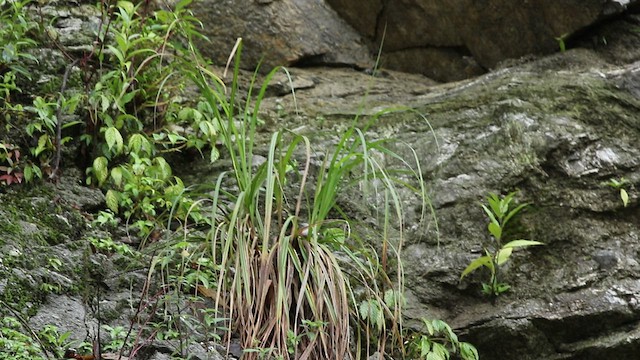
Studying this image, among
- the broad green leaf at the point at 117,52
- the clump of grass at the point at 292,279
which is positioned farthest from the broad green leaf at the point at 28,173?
the clump of grass at the point at 292,279

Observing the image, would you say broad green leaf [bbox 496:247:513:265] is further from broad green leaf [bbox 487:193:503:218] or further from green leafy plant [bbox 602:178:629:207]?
green leafy plant [bbox 602:178:629:207]

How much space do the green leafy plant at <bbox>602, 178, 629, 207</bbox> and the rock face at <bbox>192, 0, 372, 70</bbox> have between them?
1.80 metres

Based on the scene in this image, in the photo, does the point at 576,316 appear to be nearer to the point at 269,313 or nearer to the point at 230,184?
the point at 269,313

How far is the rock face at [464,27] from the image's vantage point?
15.6 feet

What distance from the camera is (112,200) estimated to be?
3588mm

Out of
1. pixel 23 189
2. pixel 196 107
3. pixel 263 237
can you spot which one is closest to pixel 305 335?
pixel 263 237

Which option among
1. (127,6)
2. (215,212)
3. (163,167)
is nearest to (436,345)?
(215,212)

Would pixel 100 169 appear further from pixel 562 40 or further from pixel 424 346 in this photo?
pixel 562 40

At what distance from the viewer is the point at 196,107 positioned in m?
4.30

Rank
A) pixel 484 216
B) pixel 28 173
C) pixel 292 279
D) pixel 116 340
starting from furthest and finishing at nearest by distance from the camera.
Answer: pixel 484 216 < pixel 28 173 < pixel 292 279 < pixel 116 340

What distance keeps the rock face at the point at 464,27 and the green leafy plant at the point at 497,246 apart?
1407mm

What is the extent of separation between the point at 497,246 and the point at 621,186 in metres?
0.68

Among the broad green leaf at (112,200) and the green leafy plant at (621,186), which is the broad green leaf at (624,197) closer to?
the green leafy plant at (621,186)

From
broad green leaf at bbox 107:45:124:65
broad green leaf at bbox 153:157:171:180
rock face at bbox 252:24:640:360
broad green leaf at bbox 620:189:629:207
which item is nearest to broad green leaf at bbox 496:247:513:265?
rock face at bbox 252:24:640:360
